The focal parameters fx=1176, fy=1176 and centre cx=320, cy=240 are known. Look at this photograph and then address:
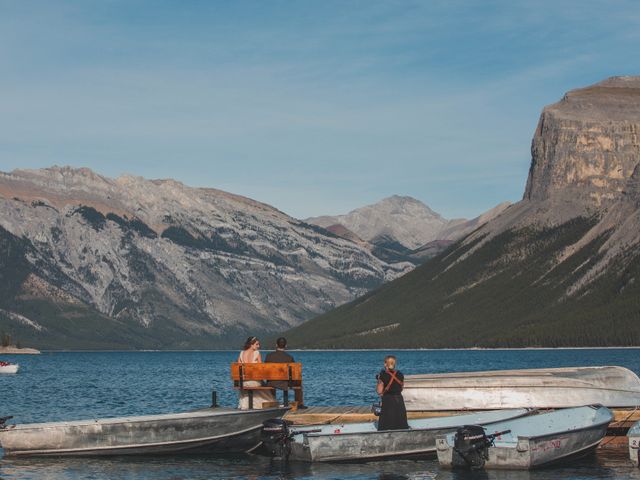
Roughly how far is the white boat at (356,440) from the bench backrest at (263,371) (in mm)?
2856

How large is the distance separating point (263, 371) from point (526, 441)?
12.3 meters

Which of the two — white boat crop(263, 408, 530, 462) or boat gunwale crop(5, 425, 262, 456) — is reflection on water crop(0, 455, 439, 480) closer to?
boat gunwale crop(5, 425, 262, 456)

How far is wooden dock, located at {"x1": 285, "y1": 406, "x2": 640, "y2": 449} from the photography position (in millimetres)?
50469

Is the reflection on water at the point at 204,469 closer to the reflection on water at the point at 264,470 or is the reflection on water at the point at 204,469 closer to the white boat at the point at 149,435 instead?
the reflection on water at the point at 264,470

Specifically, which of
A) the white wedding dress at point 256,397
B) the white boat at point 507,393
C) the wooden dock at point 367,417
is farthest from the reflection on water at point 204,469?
the white boat at point 507,393

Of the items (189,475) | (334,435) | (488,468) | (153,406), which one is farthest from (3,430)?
(153,406)

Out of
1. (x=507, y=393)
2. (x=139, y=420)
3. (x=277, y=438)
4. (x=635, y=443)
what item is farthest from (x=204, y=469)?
(x=635, y=443)

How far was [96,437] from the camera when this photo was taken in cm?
5022

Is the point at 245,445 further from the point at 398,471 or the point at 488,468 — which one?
the point at 488,468

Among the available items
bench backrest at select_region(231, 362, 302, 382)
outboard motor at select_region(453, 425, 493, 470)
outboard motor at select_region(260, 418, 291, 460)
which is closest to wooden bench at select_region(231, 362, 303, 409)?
bench backrest at select_region(231, 362, 302, 382)

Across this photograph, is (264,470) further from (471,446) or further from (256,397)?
(471,446)

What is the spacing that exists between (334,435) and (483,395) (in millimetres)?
8131

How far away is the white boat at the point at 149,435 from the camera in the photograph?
4953 centimetres

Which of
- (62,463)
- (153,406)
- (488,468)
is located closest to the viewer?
(488,468)
